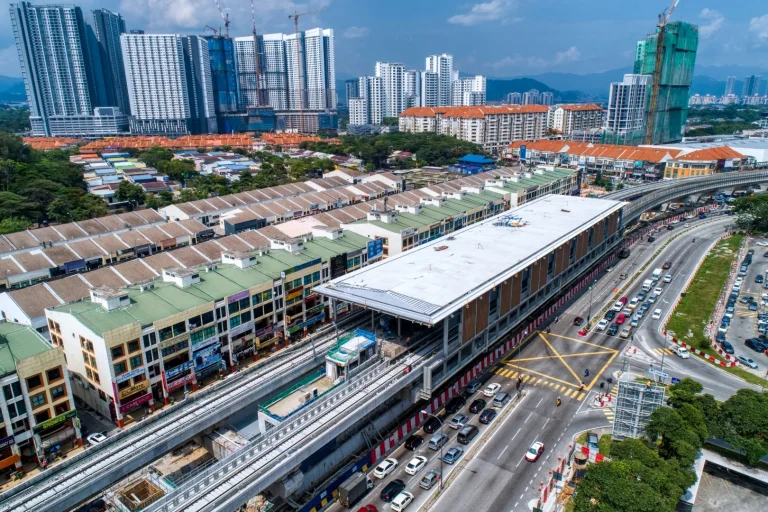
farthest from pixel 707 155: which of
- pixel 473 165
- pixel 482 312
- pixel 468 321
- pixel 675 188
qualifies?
pixel 468 321

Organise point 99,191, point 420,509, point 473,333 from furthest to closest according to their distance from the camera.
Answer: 1. point 99,191
2. point 473,333
3. point 420,509

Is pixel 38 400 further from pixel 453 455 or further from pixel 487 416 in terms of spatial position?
pixel 487 416

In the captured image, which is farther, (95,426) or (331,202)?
(331,202)

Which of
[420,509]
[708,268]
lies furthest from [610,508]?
[708,268]

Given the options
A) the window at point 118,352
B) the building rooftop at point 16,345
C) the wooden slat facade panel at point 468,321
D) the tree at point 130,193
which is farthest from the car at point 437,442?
the tree at point 130,193

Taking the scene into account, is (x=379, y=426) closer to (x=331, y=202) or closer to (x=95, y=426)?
(x=95, y=426)

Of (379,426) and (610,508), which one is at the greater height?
(610,508)

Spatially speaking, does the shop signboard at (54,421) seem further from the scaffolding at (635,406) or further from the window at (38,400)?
the scaffolding at (635,406)
